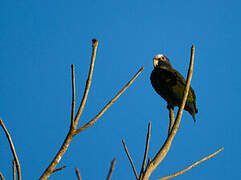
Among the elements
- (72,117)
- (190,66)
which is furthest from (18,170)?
(190,66)

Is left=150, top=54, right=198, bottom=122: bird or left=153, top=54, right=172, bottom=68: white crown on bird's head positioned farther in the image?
left=153, top=54, right=172, bottom=68: white crown on bird's head

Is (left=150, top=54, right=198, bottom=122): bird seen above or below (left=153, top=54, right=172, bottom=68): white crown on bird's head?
below

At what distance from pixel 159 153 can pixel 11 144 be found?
859mm

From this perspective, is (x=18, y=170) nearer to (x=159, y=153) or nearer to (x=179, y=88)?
(x=159, y=153)

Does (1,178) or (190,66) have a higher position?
(190,66)

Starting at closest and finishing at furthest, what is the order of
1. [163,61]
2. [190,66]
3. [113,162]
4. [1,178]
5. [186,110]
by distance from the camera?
[113,162] → [1,178] → [190,66] → [186,110] → [163,61]

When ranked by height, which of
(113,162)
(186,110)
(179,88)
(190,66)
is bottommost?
(113,162)

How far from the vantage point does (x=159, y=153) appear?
6.24 ft

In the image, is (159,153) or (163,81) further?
(163,81)

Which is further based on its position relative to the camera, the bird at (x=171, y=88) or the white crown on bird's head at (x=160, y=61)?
the white crown on bird's head at (x=160, y=61)

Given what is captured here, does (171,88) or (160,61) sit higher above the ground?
(160,61)

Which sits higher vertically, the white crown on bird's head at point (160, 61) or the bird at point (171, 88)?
the white crown on bird's head at point (160, 61)

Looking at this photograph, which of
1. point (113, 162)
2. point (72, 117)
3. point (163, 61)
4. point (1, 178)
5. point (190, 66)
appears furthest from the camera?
point (163, 61)

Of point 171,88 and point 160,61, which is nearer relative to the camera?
point 171,88
